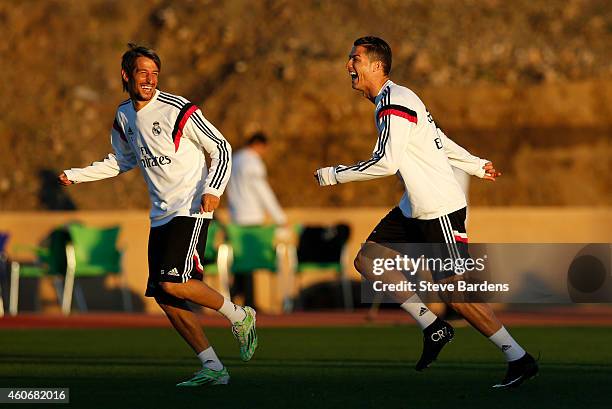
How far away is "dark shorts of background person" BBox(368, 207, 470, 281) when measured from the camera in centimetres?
877

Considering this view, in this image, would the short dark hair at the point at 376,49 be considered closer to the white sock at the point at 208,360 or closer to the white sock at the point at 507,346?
the white sock at the point at 507,346

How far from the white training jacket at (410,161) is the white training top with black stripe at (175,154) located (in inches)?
27.7

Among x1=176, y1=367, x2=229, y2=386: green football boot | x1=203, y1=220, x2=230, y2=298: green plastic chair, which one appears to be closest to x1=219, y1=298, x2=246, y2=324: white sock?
x1=176, y1=367, x2=229, y2=386: green football boot

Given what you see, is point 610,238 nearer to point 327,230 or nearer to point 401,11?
point 327,230

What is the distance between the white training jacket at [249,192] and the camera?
18.5 metres

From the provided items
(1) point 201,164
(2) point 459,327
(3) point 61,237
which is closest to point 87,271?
(3) point 61,237

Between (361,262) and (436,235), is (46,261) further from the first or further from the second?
(436,235)

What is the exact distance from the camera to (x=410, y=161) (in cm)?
877

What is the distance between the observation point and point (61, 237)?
19.2m

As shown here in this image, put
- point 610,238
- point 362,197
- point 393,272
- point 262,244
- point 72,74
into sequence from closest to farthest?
point 393,272 → point 262,244 → point 610,238 → point 362,197 → point 72,74

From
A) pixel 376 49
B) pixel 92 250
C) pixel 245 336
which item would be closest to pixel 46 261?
pixel 92 250

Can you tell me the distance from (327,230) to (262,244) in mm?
1187

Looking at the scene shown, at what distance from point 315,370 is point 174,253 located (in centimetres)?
201

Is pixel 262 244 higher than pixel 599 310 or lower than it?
higher
